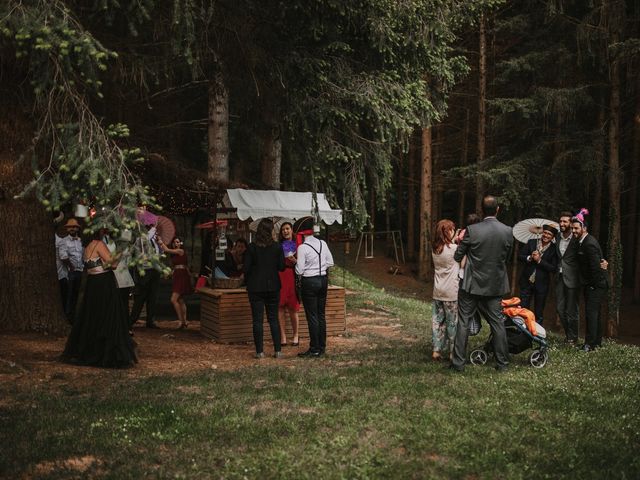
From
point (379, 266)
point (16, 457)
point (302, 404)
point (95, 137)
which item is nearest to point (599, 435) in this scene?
point (302, 404)

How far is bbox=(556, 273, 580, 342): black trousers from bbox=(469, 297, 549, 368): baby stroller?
1643 mm

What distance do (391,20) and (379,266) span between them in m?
22.9

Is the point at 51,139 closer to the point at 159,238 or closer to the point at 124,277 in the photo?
the point at 124,277

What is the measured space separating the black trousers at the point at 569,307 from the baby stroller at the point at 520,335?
5.39 feet

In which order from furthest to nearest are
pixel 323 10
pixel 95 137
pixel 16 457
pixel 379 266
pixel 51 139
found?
pixel 379 266, pixel 323 10, pixel 51 139, pixel 95 137, pixel 16 457

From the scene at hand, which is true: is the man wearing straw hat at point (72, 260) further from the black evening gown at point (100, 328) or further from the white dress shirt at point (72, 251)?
the black evening gown at point (100, 328)

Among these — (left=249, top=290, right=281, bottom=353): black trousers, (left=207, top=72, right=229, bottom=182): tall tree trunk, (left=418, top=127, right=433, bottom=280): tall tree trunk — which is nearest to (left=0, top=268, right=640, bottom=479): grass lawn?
(left=249, top=290, right=281, bottom=353): black trousers

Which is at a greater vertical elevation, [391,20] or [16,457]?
[391,20]

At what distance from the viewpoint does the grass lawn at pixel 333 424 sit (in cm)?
474

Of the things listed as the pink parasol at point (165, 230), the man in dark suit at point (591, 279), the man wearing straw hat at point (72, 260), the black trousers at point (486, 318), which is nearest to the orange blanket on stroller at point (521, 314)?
the black trousers at point (486, 318)

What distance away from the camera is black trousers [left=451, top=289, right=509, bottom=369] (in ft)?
25.7

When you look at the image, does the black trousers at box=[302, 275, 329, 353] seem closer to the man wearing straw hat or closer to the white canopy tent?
the white canopy tent

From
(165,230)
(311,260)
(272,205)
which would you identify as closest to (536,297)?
(311,260)

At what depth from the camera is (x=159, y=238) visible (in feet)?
36.7
